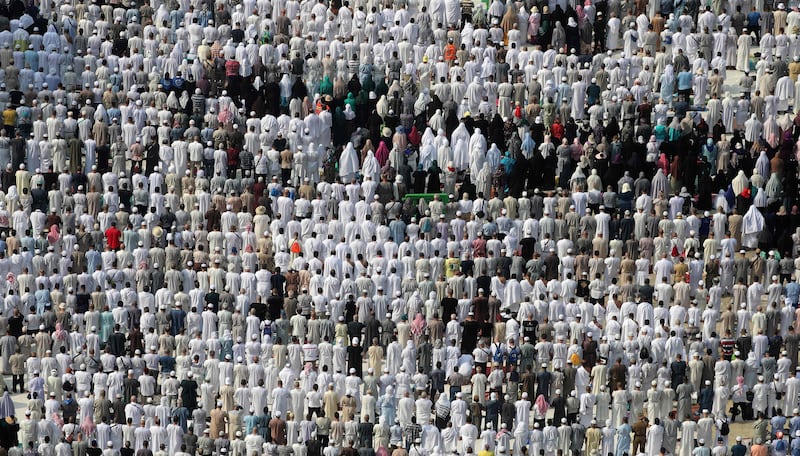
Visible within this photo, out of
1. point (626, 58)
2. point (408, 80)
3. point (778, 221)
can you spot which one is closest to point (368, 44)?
point (408, 80)

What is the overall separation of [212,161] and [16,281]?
22.4ft

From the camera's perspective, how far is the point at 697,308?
68.6 meters

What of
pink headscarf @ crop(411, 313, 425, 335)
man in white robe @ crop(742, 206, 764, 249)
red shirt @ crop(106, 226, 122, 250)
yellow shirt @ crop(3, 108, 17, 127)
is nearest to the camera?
pink headscarf @ crop(411, 313, 425, 335)

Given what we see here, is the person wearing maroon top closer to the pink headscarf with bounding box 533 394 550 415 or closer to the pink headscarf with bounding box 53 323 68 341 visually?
the pink headscarf with bounding box 53 323 68 341

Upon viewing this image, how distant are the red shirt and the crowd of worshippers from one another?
0.25 feet

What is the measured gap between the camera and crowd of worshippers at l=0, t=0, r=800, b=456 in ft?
215

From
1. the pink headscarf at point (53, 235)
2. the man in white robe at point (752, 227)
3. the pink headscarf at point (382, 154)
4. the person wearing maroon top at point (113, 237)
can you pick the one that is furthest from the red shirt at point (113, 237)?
the man in white robe at point (752, 227)

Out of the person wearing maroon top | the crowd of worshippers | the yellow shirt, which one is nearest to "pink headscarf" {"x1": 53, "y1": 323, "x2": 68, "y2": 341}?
the crowd of worshippers

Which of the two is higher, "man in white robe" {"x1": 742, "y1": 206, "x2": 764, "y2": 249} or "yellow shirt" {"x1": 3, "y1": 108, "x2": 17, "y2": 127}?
"yellow shirt" {"x1": 3, "y1": 108, "x2": 17, "y2": 127}

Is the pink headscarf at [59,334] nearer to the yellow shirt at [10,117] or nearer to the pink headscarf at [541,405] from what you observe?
the yellow shirt at [10,117]

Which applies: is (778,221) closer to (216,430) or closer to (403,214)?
(403,214)

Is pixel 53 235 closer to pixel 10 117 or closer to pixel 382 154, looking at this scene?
pixel 10 117

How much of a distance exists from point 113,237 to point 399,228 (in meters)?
6.84

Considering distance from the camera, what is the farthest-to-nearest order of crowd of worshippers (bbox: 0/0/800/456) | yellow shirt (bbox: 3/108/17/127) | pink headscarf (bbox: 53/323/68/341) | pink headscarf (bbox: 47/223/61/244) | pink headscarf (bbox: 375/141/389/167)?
yellow shirt (bbox: 3/108/17/127) → pink headscarf (bbox: 375/141/389/167) → pink headscarf (bbox: 47/223/61/244) → pink headscarf (bbox: 53/323/68/341) → crowd of worshippers (bbox: 0/0/800/456)
